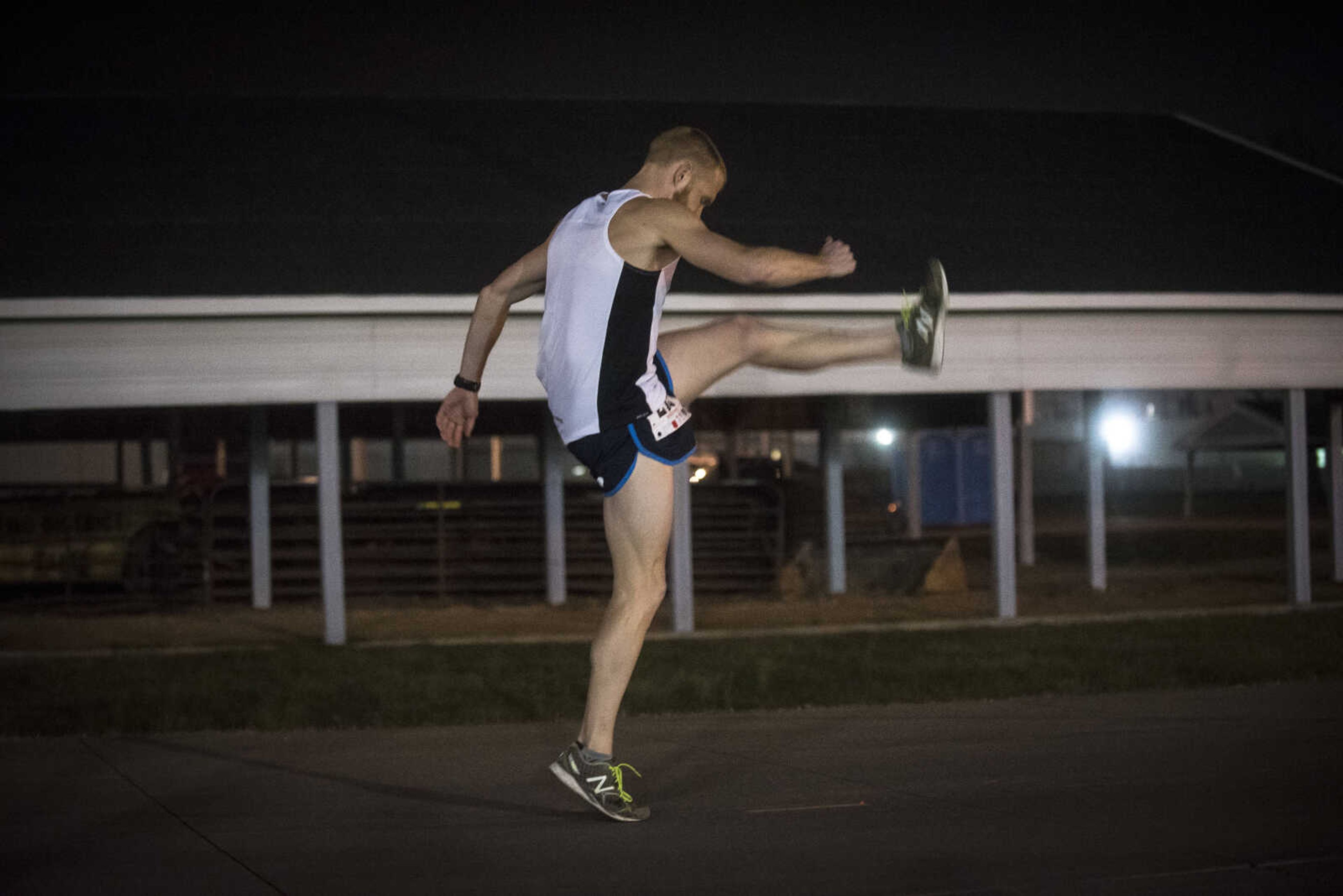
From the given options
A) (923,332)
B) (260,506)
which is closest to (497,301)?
(923,332)

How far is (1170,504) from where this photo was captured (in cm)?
5159

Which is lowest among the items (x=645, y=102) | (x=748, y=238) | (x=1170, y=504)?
(x=1170, y=504)

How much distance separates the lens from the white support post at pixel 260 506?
16344mm

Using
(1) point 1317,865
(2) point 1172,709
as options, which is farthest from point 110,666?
(1) point 1317,865

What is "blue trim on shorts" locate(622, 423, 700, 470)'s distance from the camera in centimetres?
411

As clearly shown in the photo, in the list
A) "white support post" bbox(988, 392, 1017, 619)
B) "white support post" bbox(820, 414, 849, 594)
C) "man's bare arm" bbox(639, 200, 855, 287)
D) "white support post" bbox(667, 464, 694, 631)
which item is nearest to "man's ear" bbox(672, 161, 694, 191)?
"man's bare arm" bbox(639, 200, 855, 287)

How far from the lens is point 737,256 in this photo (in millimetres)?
3773

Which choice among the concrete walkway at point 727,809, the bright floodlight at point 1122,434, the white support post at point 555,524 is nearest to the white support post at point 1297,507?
the white support post at point 555,524

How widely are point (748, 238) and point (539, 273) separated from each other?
937 centimetres

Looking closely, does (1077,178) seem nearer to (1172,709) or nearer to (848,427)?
(848,427)

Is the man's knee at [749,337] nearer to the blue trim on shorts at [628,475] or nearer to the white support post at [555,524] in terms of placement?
the blue trim on shorts at [628,475]

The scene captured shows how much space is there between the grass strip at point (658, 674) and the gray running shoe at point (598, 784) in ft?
10.4

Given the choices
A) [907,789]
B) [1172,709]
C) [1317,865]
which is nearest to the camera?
[1317,865]

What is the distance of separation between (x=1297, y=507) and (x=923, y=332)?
10.8 m
